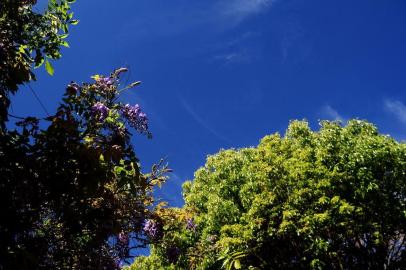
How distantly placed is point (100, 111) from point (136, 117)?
1421 mm

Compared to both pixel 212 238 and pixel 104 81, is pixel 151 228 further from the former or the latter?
pixel 212 238

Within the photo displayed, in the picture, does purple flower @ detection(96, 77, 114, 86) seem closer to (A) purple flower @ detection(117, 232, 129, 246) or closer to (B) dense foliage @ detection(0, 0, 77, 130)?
(B) dense foliage @ detection(0, 0, 77, 130)

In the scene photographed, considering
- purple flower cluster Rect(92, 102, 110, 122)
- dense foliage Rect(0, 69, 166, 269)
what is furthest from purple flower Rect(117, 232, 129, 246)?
purple flower cluster Rect(92, 102, 110, 122)

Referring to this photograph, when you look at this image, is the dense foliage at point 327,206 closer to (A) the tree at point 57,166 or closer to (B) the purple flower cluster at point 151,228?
(B) the purple flower cluster at point 151,228

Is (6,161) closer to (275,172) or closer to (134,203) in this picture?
(134,203)

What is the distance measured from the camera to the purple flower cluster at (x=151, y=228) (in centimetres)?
741

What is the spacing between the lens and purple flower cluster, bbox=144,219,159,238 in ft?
24.3

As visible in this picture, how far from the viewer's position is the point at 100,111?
558cm

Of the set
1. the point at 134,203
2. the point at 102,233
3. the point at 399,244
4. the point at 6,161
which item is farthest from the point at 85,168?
the point at 399,244

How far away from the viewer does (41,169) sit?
12.6 feet

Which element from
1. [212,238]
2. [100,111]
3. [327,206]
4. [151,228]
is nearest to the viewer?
[100,111]

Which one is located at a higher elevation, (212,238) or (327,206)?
(212,238)

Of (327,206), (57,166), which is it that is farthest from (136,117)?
(327,206)

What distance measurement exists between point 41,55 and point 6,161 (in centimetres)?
241
